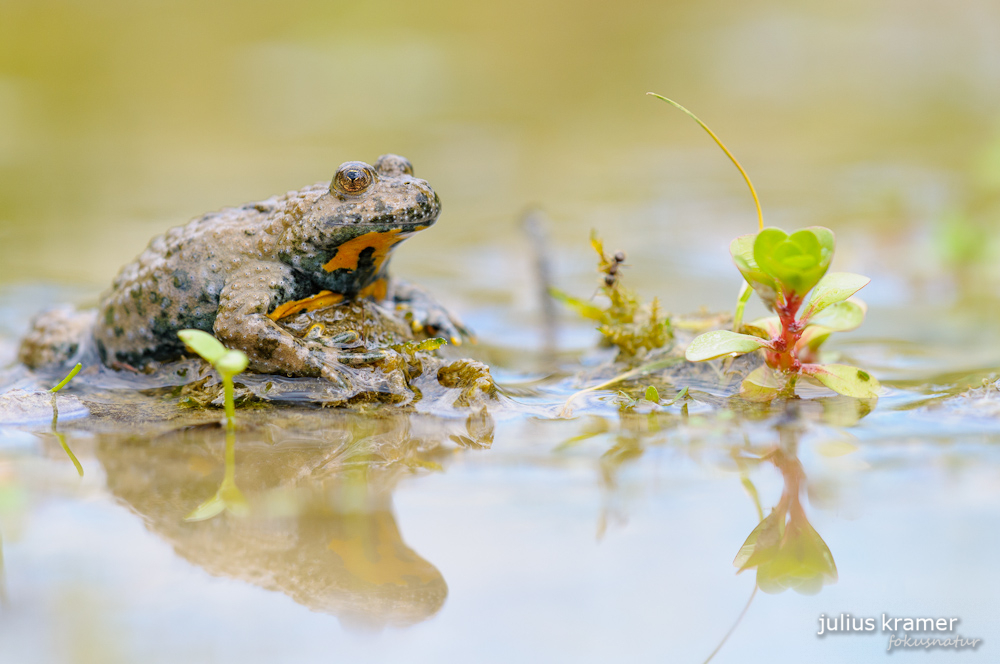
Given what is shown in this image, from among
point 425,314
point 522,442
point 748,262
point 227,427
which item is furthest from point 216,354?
point 748,262

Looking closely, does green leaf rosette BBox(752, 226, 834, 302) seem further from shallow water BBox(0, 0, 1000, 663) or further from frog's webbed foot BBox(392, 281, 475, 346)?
frog's webbed foot BBox(392, 281, 475, 346)

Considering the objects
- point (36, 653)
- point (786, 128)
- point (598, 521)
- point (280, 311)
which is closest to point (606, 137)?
point (786, 128)

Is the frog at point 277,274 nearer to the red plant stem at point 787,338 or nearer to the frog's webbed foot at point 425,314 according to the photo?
the frog's webbed foot at point 425,314

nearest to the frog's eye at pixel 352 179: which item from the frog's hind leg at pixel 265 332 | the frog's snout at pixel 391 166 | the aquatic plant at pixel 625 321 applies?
the frog's snout at pixel 391 166

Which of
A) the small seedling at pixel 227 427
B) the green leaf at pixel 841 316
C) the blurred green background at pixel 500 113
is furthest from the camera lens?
the blurred green background at pixel 500 113

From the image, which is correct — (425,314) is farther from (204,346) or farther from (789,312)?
(789,312)
